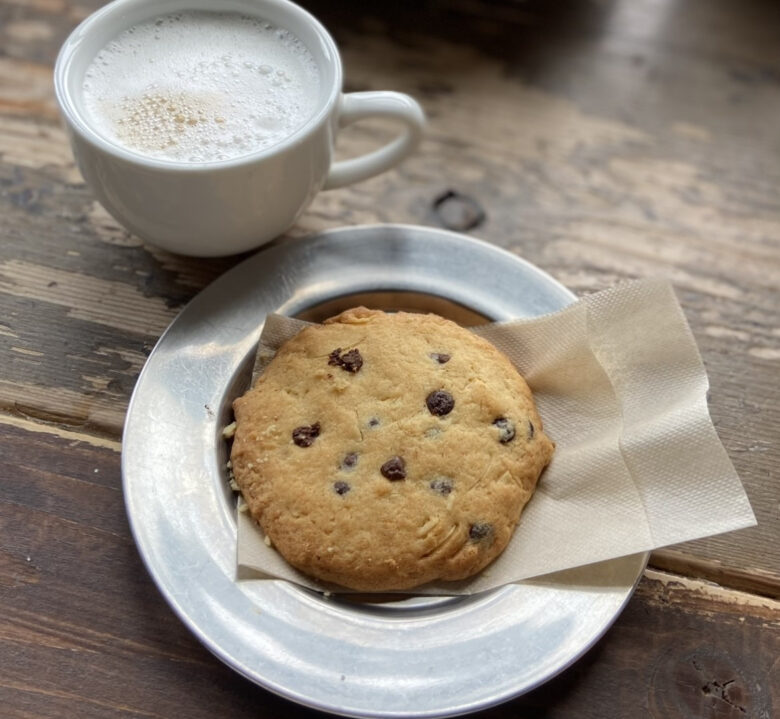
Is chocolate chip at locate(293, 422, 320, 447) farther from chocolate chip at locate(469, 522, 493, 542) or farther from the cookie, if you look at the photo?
chocolate chip at locate(469, 522, 493, 542)

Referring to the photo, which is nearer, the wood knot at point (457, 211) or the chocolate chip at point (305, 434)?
the chocolate chip at point (305, 434)

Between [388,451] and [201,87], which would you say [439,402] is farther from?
[201,87]

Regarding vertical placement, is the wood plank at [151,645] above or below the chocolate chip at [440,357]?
below

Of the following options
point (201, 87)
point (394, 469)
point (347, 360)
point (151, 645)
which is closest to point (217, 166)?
point (201, 87)

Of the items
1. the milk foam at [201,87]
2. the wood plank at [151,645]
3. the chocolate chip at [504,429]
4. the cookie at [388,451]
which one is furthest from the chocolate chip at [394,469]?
the milk foam at [201,87]

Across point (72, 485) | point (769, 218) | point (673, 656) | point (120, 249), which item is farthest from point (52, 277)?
point (769, 218)

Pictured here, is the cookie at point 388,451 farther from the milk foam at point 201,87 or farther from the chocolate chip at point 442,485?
the milk foam at point 201,87
